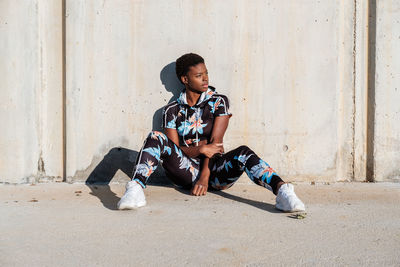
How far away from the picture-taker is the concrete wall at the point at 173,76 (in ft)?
13.4

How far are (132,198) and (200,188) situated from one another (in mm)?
645

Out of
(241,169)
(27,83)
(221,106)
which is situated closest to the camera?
(241,169)

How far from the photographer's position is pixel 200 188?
11.6ft

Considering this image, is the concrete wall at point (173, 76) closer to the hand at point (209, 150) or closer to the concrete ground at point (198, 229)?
the concrete ground at point (198, 229)

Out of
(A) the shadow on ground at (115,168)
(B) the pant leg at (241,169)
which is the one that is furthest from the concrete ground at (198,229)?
(A) the shadow on ground at (115,168)

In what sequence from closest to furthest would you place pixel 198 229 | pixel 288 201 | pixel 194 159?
pixel 198 229, pixel 288 201, pixel 194 159

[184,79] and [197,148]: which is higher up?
[184,79]

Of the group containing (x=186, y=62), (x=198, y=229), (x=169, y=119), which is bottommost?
(x=198, y=229)

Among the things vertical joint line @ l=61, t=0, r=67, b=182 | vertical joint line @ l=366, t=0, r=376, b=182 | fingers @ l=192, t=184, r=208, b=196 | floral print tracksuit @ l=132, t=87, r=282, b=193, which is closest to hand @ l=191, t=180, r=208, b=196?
fingers @ l=192, t=184, r=208, b=196

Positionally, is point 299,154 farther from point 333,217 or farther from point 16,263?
point 16,263

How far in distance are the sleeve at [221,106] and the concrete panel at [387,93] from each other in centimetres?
133

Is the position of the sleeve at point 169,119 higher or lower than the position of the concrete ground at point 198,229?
higher

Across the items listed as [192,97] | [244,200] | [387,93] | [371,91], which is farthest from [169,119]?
[387,93]

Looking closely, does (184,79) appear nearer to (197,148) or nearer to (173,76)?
(173,76)
